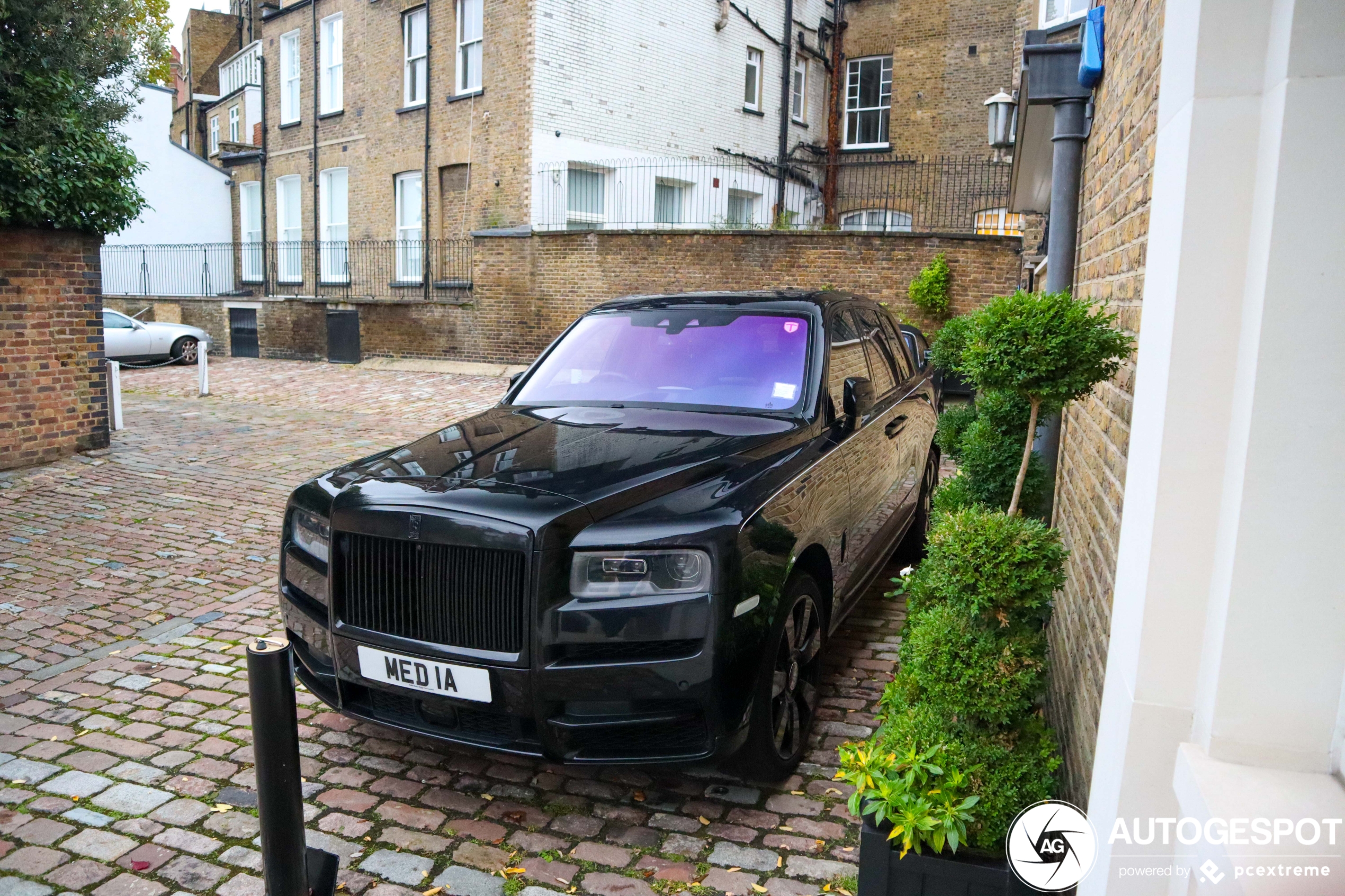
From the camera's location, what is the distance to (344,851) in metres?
3.24

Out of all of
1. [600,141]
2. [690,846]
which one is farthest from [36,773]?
[600,141]

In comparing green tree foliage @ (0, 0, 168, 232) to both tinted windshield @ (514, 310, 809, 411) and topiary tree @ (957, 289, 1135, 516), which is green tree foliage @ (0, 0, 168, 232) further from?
topiary tree @ (957, 289, 1135, 516)

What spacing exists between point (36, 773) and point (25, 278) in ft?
24.2

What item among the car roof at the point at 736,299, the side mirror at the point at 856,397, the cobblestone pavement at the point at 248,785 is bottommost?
the cobblestone pavement at the point at 248,785

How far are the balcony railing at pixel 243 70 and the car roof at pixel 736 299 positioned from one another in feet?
83.3

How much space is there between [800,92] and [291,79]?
1377cm

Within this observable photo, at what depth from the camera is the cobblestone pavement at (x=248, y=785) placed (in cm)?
313

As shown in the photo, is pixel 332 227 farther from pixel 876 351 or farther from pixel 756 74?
pixel 876 351

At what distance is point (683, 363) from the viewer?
483cm

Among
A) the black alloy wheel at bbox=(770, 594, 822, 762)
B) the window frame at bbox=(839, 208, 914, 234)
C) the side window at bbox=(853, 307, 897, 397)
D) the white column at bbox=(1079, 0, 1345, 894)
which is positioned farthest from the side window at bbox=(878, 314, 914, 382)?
the window frame at bbox=(839, 208, 914, 234)

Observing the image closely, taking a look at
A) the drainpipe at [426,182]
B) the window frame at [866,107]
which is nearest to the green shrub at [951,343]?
the drainpipe at [426,182]

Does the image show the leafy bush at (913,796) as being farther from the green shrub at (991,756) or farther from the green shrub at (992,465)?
the green shrub at (992,465)

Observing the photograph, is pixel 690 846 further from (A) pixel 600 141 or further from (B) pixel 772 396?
(A) pixel 600 141

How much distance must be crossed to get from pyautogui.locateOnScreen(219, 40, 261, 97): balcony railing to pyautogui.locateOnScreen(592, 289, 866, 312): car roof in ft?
83.3
